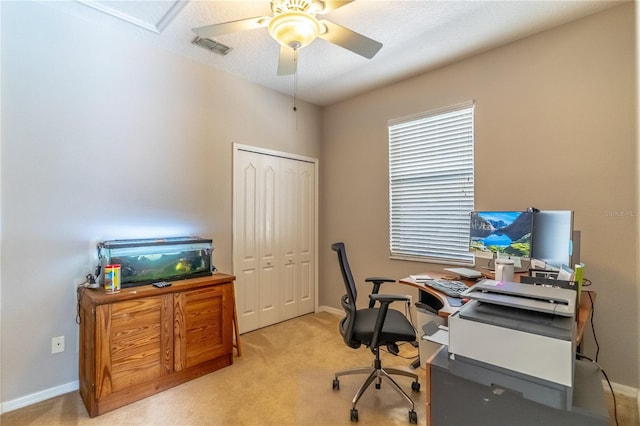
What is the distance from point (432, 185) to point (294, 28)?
2105 millimetres

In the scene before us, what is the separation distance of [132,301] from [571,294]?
2465mm

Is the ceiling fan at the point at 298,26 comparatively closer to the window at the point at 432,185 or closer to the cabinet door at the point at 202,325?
the window at the point at 432,185

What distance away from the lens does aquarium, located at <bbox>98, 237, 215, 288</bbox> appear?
2.26 meters

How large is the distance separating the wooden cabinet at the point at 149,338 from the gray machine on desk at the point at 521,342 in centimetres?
201

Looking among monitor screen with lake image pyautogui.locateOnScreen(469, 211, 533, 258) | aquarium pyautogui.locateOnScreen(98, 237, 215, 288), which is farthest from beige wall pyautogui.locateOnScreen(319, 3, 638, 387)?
aquarium pyautogui.locateOnScreen(98, 237, 215, 288)

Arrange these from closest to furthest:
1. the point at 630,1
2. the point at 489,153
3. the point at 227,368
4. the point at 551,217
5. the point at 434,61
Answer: the point at 551,217, the point at 630,1, the point at 227,368, the point at 489,153, the point at 434,61

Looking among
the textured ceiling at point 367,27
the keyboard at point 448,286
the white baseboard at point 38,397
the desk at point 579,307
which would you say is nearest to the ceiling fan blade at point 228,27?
the textured ceiling at point 367,27

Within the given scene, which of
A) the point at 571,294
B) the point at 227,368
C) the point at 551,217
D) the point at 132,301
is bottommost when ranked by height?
the point at 227,368

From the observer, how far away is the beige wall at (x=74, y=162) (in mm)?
2086

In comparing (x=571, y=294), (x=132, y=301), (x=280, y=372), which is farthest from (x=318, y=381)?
(x=571, y=294)

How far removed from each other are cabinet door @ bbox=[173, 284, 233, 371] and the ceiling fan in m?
1.87

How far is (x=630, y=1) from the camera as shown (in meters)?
2.13

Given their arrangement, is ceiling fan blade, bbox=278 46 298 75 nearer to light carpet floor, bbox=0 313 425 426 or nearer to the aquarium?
the aquarium

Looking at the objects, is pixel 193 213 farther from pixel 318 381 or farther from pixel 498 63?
pixel 498 63
